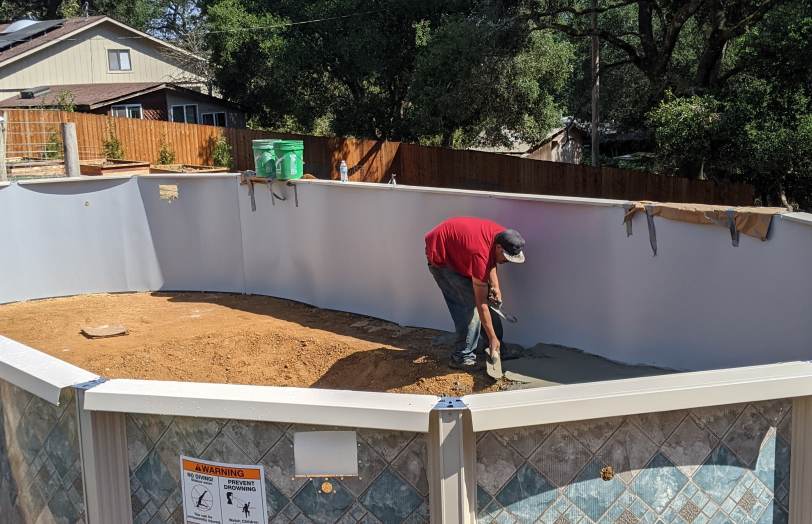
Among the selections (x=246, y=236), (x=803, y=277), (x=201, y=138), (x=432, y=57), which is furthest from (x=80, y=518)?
(x=201, y=138)

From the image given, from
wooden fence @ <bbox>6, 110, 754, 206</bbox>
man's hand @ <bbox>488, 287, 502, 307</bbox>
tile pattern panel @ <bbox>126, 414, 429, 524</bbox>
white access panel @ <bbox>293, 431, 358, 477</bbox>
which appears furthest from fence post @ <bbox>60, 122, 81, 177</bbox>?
white access panel @ <bbox>293, 431, 358, 477</bbox>

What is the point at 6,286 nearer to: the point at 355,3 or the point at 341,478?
the point at 341,478

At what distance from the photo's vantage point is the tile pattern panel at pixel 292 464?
2.65m

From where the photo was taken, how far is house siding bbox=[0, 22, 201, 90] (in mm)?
35781

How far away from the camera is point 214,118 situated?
34219mm

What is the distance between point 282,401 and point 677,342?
220 inches

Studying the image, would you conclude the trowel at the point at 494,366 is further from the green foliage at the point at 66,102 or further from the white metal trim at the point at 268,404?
the green foliage at the point at 66,102

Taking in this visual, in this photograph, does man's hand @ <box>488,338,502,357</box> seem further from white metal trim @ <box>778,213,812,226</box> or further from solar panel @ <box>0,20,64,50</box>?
solar panel @ <box>0,20,64,50</box>

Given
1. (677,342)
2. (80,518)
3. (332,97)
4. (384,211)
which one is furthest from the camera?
(332,97)

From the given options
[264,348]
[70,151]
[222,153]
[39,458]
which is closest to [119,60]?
[222,153]

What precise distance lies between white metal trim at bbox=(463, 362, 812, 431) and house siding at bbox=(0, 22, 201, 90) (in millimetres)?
38038

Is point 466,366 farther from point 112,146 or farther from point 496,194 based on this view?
point 112,146

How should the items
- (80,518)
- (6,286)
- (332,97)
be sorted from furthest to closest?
(332,97) → (6,286) → (80,518)

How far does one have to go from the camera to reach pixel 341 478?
2.71m
